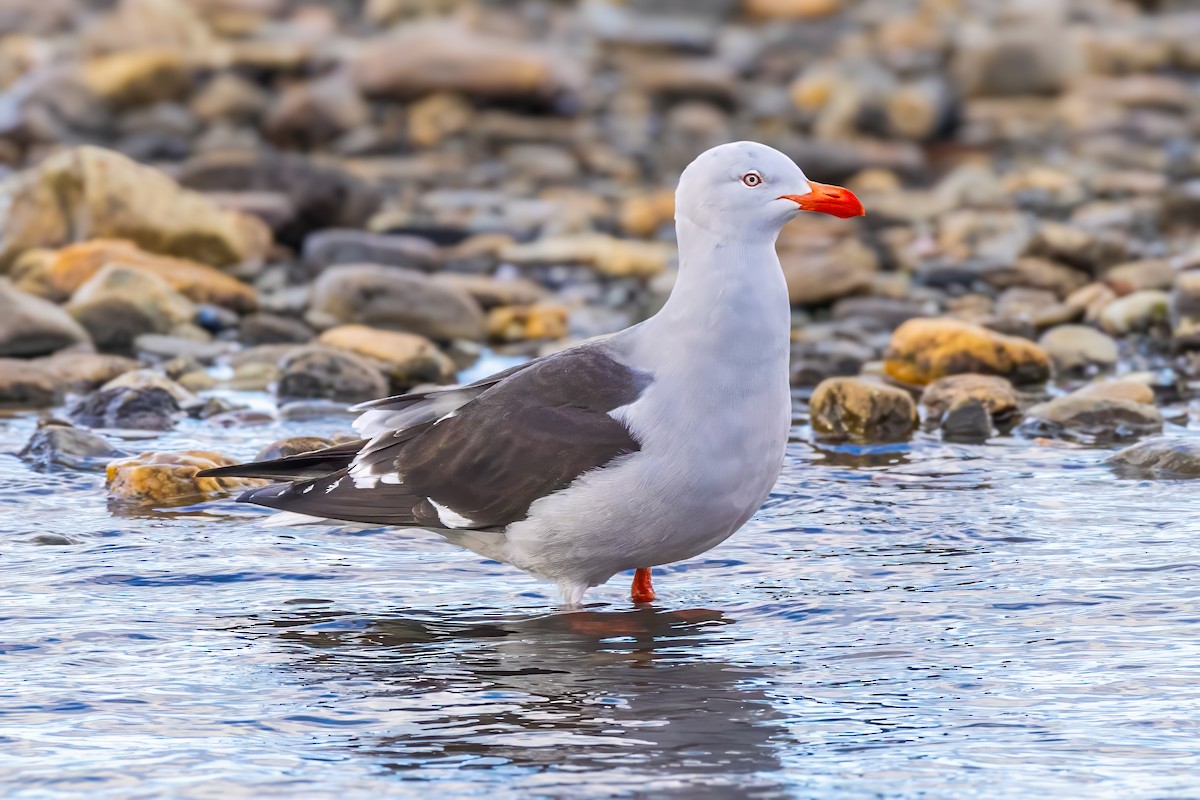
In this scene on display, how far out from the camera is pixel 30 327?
957 centimetres

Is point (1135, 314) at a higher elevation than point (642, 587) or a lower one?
higher

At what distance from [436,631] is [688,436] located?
1.00 metres

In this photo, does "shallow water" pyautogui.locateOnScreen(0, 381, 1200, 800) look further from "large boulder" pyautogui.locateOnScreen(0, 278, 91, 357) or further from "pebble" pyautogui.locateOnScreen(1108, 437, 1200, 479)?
"large boulder" pyautogui.locateOnScreen(0, 278, 91, 357)

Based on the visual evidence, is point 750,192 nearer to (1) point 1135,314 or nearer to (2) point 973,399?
(2) point 973,399

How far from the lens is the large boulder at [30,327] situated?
952 centimetres

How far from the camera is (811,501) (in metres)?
7.16

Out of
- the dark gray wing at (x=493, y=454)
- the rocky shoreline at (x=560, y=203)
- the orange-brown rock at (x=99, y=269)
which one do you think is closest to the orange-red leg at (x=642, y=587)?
the dark gray wing at (x=493, y=454)

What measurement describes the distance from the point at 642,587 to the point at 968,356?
397 centimetres

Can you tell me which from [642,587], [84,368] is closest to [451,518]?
[642,587]

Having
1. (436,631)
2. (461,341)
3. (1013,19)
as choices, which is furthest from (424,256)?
(1013,19)

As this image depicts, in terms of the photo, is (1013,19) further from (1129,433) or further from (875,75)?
(1129,433)

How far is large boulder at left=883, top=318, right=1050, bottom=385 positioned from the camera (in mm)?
9430

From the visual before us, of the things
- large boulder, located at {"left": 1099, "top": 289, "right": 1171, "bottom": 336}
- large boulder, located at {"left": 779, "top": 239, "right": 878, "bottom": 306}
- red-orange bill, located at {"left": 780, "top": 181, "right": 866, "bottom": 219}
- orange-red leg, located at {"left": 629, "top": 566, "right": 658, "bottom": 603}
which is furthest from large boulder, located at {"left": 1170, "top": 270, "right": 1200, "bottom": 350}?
orange-red leg, located at {"left": 629, "top": 566, "right": 658, "bottom": 603}

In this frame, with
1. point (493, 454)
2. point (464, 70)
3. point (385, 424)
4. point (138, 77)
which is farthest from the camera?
point (138, 77)
